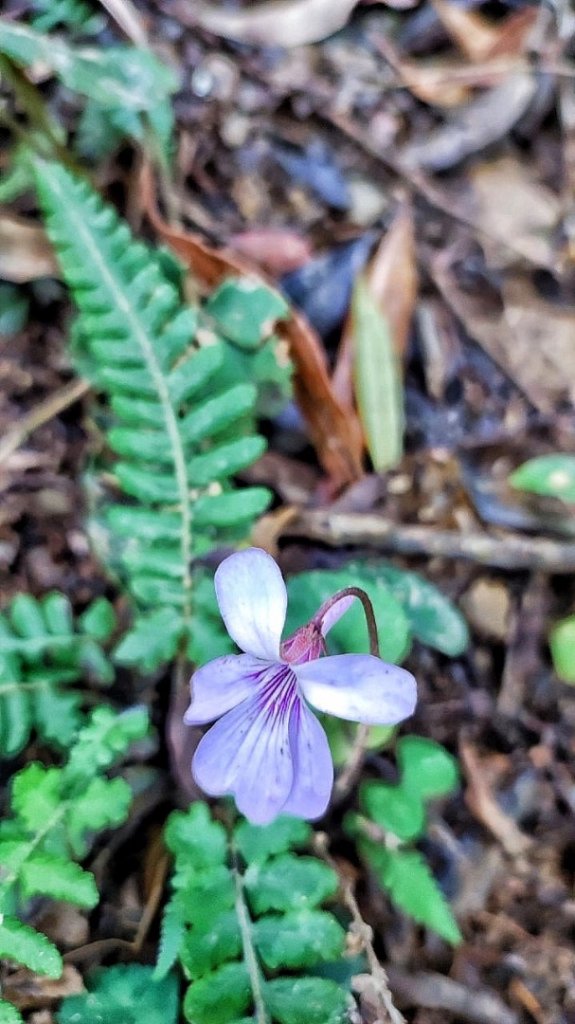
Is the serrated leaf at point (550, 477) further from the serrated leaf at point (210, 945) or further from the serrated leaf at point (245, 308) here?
the serrated leaf at point (210, 945)

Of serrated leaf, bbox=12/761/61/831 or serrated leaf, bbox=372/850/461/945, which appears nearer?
serrated leaf, bbox=12/761/61/831

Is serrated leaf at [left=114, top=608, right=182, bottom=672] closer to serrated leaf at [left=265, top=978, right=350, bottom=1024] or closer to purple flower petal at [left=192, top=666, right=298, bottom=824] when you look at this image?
purple flower petal at [left=192, top=666, right=298, bottom=824]

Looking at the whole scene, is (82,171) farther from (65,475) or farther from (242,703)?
(242,703)

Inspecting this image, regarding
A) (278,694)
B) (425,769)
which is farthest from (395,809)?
Result: (278,694)

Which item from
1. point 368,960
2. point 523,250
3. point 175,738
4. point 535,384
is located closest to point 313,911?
point 368,960

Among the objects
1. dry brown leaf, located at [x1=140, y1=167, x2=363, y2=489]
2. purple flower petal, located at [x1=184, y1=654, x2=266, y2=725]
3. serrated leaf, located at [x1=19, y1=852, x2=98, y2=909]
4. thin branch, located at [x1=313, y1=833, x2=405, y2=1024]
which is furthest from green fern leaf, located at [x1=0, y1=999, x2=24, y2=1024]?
dry brown leaf, located at [x1=140, y1=167, x2=363, y2=489]

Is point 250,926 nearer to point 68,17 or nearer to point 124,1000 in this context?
point 124,1000
